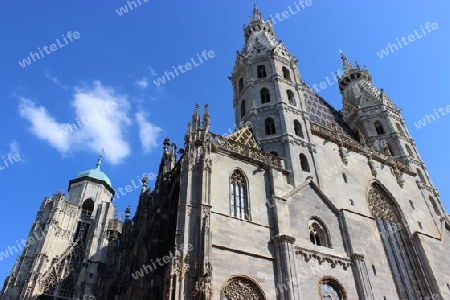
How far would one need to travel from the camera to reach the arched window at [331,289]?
17156mm

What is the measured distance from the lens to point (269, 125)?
24.9 meters

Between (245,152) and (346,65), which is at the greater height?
(346,65)

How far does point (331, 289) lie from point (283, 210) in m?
4.13

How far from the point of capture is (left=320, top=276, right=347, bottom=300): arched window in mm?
17156


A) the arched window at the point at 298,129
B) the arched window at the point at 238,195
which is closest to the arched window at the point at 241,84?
the arched window at the point at 298,129

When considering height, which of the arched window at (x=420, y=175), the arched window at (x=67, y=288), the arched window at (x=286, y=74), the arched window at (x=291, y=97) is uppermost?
the arched window at (x=286, y=74)

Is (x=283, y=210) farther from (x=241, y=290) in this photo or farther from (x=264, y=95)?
(x=264, y=95)

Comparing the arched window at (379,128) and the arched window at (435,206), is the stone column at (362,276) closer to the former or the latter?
the arched window at (435,206)

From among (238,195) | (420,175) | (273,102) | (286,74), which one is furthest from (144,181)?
(420,175)

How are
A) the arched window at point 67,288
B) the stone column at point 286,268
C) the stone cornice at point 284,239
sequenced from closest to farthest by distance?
the stone column at point 286,268
the stone cornice at point 284,239
the arched window at point 67,288

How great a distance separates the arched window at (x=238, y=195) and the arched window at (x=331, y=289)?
4528mm

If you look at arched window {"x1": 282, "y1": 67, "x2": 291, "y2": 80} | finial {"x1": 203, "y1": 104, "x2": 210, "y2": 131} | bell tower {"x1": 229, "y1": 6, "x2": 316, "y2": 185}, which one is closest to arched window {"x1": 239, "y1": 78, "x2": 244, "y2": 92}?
bell tower {"x1": 229, "y1": 6, "x2": 316, "y2": 185}

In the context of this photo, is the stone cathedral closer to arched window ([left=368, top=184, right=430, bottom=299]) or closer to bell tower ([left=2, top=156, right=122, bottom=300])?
arched window ([left=368, top=184, right=430, bottom=299])

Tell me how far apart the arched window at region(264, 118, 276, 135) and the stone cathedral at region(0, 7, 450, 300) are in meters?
0.07
